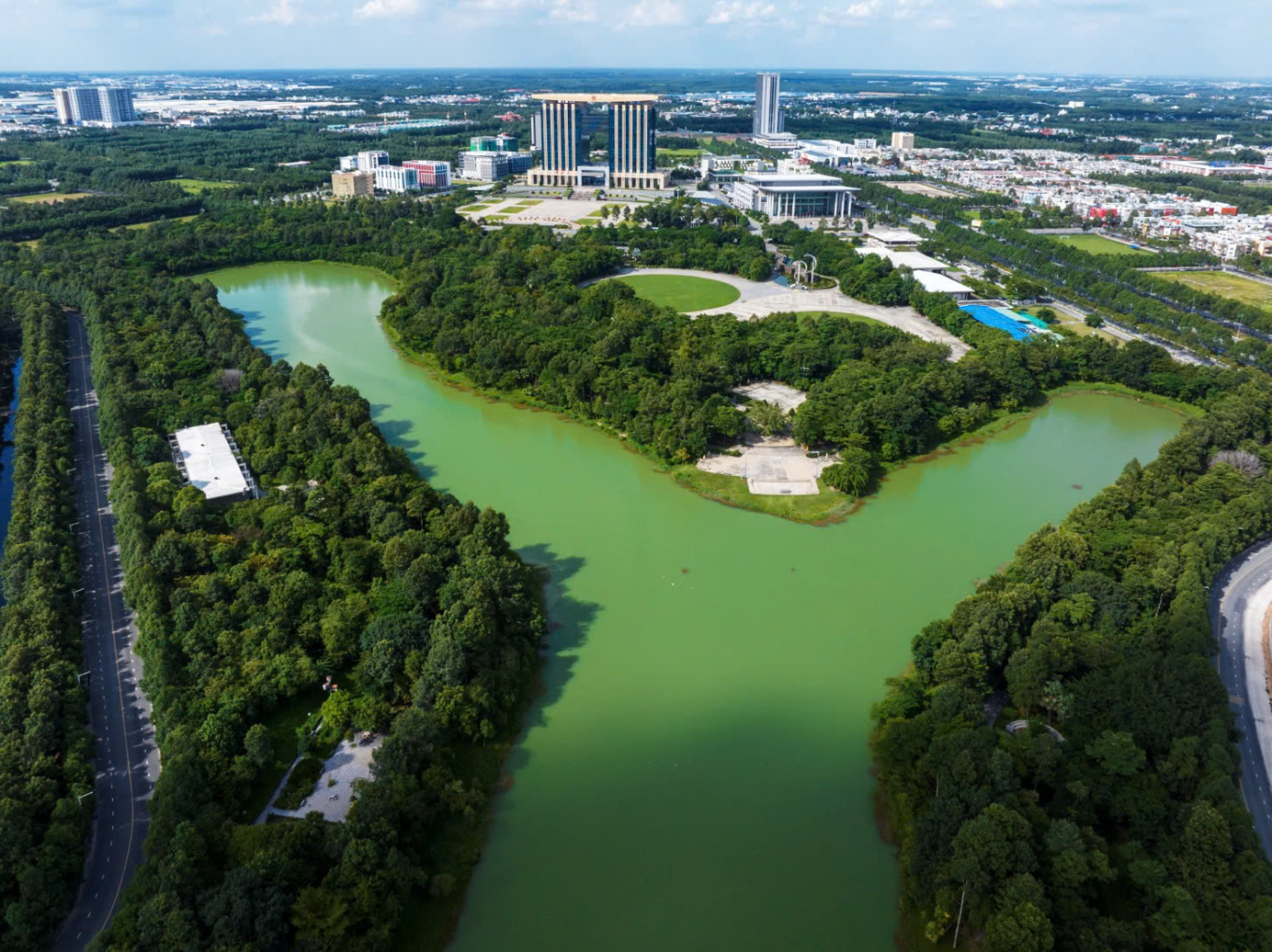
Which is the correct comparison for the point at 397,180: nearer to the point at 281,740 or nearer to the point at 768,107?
the point at 768,107

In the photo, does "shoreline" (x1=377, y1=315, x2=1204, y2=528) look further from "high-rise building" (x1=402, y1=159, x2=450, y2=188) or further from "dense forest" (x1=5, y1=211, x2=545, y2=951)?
"high-rise building" (x1=402, y1=159, x2=450, y2=188)

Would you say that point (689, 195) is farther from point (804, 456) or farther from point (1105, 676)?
point (1105, 676)

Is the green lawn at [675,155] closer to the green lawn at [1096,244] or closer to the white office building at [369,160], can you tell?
the white office building at [369,160]

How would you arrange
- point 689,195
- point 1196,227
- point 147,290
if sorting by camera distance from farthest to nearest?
1. point 689,195
2. point 1196,227
3. point 147,290

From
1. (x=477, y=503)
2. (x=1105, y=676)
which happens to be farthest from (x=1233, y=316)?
(x=477, y=503)

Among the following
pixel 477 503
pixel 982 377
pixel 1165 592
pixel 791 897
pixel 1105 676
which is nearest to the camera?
pixel 791 897

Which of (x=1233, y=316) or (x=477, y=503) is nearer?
(x=477, y=503)

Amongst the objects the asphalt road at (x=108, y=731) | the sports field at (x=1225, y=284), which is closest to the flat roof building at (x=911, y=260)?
the sports field at (x=1225, y=284)

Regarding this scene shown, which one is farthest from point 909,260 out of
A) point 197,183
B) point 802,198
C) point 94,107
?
point 94,107
